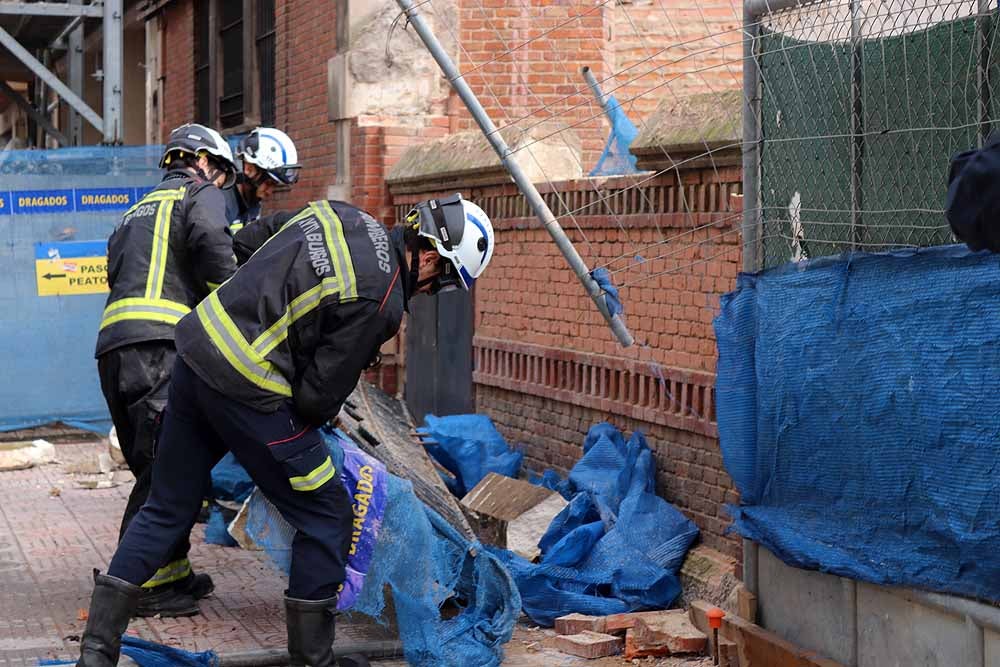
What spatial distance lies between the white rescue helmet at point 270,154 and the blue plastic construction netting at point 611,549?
2329 millimetres

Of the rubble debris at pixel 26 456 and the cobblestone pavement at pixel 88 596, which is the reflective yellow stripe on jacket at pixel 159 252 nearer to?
the cobblestone pavement at pixel 88 596

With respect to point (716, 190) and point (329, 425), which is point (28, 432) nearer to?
point (329, 425)

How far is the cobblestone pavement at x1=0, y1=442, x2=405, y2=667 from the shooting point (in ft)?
20.2

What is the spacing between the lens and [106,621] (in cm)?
519

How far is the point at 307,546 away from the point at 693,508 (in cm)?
240

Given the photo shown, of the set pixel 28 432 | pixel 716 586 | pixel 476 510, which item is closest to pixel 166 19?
pixel 28 432

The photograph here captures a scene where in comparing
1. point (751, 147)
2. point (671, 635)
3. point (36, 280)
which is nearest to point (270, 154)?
point (751, 147)

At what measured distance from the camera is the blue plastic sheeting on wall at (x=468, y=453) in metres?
8.74

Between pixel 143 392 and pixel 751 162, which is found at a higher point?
pixel 751 162

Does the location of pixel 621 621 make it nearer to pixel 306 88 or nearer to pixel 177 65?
pixel 306 88

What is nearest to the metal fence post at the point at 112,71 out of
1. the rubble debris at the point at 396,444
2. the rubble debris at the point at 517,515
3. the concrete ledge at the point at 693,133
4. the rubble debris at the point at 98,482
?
the rubble debris at the point at 98,482

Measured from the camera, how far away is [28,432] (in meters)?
11.9

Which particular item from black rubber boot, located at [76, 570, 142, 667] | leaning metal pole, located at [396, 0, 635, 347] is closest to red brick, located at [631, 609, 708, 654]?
leaning metal pole, located at [396, 0, 635, 347]

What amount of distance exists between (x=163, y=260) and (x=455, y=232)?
211 centimetres
